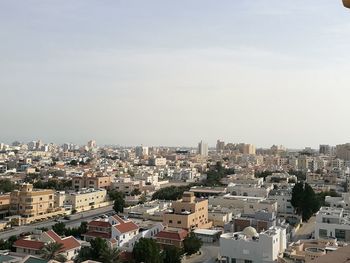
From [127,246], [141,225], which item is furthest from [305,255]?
[141,225]

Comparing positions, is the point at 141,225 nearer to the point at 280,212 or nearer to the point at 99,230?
the point at 99,230

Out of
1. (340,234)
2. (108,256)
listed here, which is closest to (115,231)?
(108,256)

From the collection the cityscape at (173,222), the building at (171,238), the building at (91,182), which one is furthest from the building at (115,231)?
the building at (91,182)

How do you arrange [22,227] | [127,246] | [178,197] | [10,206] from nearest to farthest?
[127,246], [22,227], [10,206], [178,197]

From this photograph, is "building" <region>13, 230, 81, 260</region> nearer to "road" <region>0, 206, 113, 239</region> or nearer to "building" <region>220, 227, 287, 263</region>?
"road" <region>0, 206, 113, 239</region>

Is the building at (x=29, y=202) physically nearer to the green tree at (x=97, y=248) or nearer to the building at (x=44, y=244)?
the building at (x=44, y=244)

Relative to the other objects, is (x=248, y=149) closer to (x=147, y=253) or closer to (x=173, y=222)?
(x=173, y=222)
